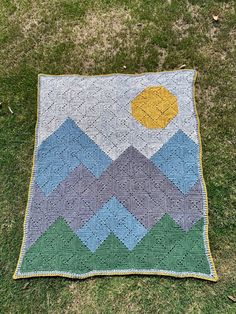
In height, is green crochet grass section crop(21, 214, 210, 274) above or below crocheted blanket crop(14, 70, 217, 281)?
below

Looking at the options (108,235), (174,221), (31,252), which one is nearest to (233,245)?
(174,221)

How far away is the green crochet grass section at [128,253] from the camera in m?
2.84

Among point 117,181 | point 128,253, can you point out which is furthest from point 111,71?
point 128,253

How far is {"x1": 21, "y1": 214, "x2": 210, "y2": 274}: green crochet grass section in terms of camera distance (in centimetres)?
284

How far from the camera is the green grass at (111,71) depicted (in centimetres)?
280

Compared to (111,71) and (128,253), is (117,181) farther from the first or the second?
(111,71)

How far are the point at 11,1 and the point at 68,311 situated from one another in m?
2.95

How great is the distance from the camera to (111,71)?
Result: 3602mm

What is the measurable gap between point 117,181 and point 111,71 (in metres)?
1.05

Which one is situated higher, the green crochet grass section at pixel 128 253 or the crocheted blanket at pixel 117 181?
the crocheted blanket at pixel 117 181

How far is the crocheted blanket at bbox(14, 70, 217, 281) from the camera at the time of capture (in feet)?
9.45

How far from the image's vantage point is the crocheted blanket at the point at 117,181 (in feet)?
9.45

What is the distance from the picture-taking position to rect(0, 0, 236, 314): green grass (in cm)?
280

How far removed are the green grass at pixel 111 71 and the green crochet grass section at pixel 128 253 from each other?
0.09m
